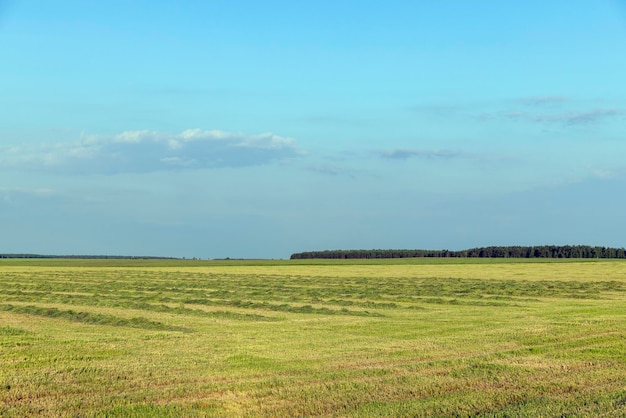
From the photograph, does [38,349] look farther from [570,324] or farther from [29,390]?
[570,324]

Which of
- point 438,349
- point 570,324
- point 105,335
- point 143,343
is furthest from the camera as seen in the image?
point 570,324

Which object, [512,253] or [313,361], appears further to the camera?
[512,253]

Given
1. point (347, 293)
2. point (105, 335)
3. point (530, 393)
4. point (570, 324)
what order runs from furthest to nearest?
point (347, 293)
point (570, 324)
point (105, 335)
point (530, 393)

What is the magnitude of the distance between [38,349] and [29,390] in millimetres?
4238

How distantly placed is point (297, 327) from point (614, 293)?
2080 centimetres

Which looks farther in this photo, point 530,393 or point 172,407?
point 530,393

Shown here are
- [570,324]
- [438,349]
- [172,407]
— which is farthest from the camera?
[570,324]

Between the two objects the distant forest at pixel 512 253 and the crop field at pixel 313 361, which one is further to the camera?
the distant forest at pixel 512 253

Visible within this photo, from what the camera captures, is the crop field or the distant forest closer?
the crop field

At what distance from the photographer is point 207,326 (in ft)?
64.1

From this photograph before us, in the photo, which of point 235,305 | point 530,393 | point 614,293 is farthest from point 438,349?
point 614,293

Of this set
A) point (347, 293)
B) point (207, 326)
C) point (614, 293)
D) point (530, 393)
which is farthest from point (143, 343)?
point (614, 293)

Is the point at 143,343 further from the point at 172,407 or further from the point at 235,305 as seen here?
the point at 235,305

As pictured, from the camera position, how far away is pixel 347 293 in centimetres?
3312
